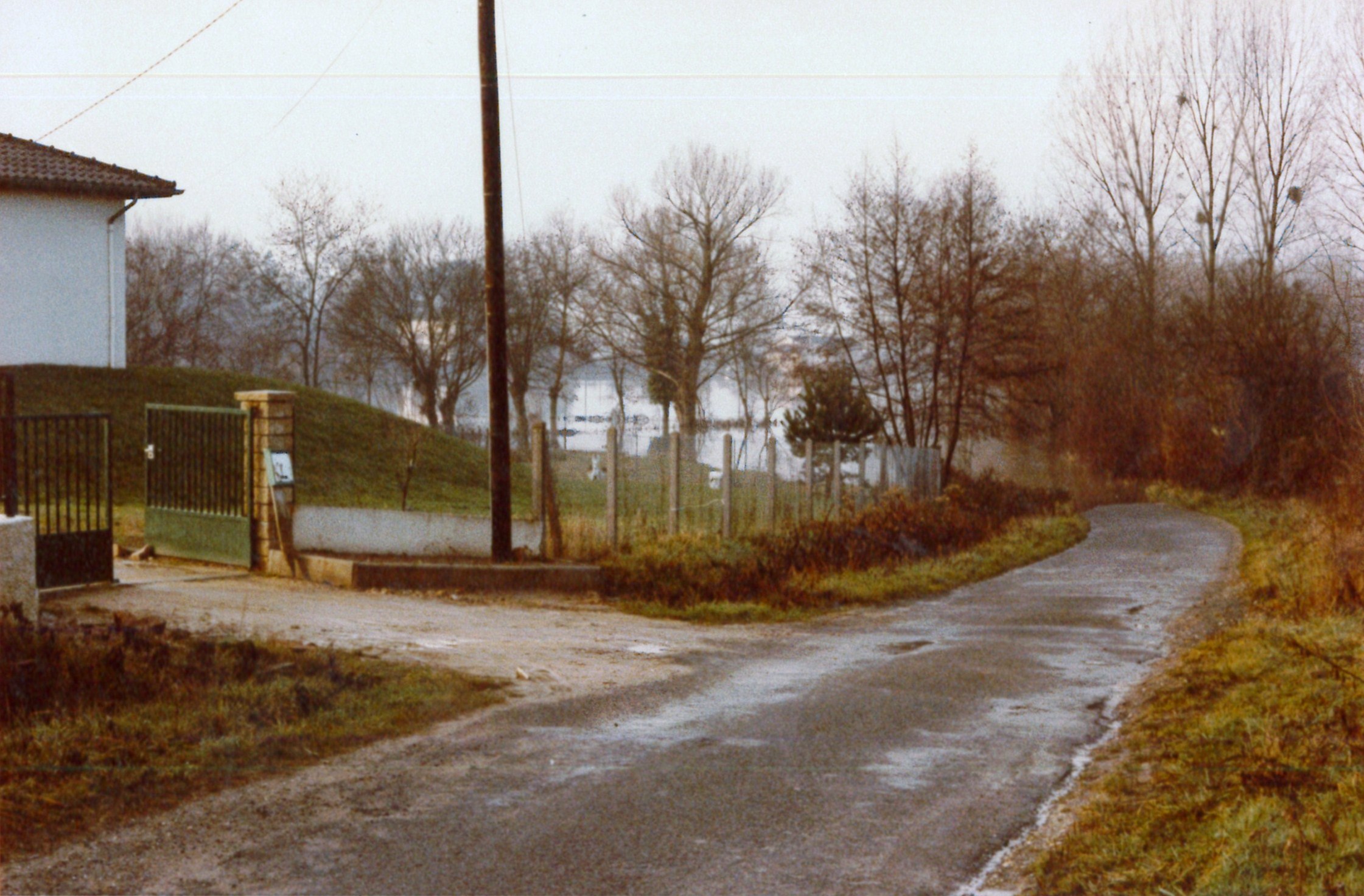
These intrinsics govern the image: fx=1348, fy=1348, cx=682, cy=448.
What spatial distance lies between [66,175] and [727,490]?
59.4ft

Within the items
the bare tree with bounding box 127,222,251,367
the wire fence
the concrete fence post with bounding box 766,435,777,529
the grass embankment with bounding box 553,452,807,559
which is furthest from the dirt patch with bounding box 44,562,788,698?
the bare tree with bounding box 127,222,251,367

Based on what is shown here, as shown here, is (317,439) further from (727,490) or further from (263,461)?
(263,461)

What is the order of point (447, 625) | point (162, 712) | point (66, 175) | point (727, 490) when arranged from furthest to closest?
point (66, 175), point (727, 490), point (447, 625), point (162, 712)

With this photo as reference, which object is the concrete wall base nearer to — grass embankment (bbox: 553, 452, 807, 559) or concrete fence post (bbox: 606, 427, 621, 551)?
grass embankment (bbox: 553, 452, 807, 559)

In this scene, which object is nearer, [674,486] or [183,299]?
[674,486]

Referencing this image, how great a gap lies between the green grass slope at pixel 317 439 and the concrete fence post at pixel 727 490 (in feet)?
26.5

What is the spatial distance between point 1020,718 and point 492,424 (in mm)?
8790

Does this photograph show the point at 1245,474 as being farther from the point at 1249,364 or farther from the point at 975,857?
the point at 975,857

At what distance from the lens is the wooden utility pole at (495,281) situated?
16.1m

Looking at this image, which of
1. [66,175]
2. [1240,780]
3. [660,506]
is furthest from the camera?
[66,175]

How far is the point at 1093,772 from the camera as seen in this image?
782 cm

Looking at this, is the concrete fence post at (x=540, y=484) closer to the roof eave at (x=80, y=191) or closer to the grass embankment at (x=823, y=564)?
the grass embankment at (x=823, y=564)

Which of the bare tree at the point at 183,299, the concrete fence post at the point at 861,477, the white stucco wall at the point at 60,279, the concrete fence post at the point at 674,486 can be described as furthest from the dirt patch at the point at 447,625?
the bare tree at the point at 183,299

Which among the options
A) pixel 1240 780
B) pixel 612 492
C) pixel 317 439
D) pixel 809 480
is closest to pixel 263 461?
pixel 612 492
